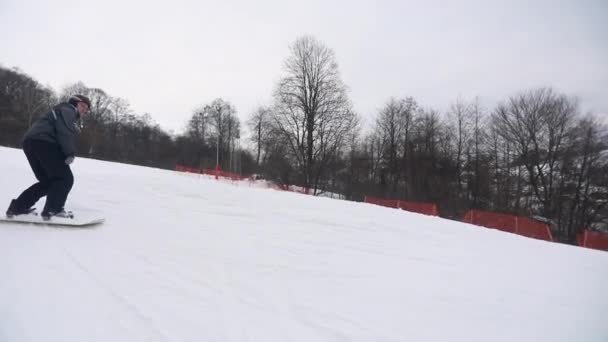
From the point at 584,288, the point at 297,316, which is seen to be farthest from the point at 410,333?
the point at 584,288

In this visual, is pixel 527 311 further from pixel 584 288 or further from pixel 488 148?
pixel 488 148

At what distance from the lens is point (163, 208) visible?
17.8 feet

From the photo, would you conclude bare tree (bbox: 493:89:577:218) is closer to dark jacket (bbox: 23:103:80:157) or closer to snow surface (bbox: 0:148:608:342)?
snow surface (bbox: 0:148:608:342)

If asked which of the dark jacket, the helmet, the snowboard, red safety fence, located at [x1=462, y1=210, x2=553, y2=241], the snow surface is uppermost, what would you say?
the helmet

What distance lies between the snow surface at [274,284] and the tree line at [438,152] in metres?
24.5

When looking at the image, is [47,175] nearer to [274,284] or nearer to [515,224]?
[274,284]

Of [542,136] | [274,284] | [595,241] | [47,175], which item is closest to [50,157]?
[47,175]

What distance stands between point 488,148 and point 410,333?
1564 inches

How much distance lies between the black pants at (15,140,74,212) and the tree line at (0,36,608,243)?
995 inches

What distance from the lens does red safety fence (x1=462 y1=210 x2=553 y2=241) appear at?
12.1 metres

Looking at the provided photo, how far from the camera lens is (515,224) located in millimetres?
12734

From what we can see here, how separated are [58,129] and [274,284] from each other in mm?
3592

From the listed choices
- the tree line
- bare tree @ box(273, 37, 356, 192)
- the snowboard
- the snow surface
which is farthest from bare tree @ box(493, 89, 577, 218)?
the snowboard

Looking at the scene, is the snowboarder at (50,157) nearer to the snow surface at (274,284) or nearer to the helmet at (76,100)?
the helmet at (76,100)
